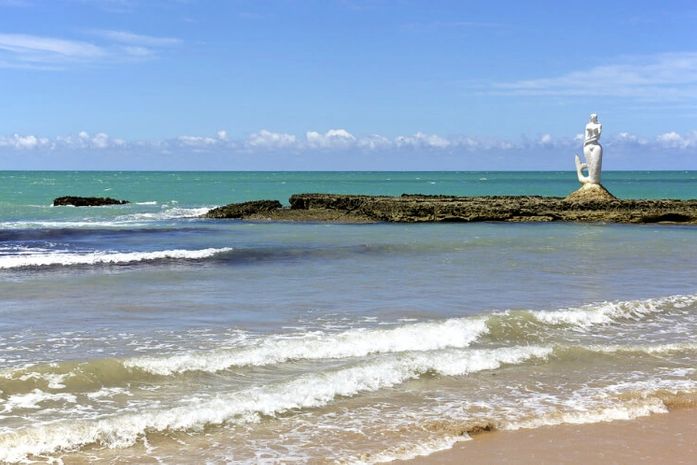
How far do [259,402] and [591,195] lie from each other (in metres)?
30.9

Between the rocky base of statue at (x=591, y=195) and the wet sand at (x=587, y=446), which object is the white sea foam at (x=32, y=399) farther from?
the rocky base of statue at (x=591, y=195)

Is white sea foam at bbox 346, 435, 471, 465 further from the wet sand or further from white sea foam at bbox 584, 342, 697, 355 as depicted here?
white sea foam at bbox 584, 342, 697, 355

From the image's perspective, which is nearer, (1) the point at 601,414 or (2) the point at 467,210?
(1) the point at 601,414

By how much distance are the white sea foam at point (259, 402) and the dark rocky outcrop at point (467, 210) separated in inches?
870

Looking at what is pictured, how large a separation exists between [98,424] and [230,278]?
30.5 feet

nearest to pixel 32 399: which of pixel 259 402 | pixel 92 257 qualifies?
pixel 259 402

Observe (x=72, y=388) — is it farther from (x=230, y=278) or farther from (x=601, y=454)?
(x=230, y=278)

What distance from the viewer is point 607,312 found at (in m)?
12.7

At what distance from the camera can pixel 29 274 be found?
16.8m

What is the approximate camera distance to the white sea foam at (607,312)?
12.1m

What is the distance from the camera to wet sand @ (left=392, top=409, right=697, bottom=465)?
21.9ft

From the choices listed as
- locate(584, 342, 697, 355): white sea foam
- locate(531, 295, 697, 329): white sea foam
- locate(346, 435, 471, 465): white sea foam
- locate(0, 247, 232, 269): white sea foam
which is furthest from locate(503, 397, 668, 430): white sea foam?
locate(0, 247, 232, 269): white sea foam

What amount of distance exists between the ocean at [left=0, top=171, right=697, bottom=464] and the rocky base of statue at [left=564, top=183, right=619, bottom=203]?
590 inches

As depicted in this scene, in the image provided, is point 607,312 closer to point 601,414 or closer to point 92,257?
point 601,414
